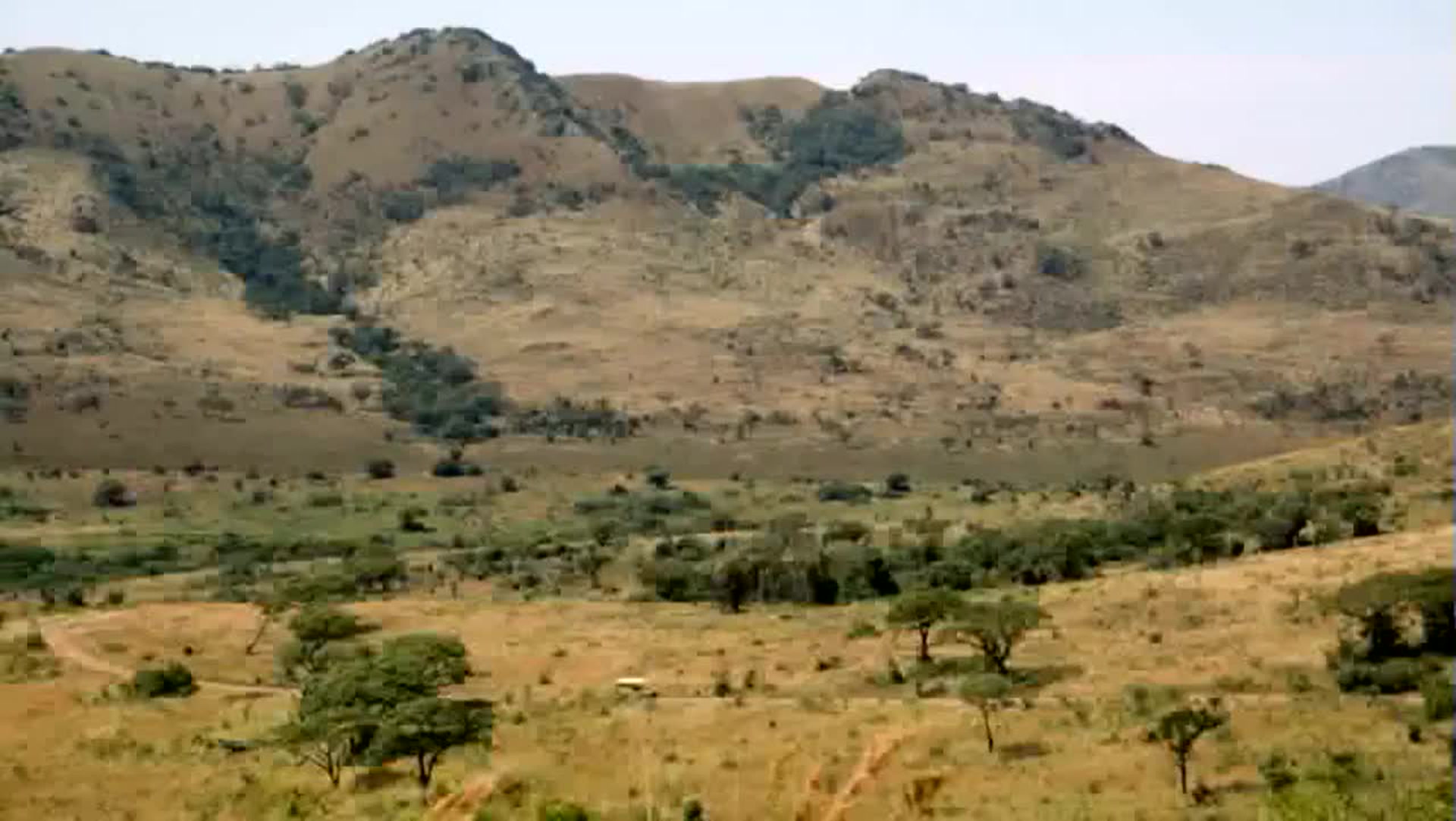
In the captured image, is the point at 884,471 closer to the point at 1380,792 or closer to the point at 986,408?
the point at 986,408

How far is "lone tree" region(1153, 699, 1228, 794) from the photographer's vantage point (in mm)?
37188

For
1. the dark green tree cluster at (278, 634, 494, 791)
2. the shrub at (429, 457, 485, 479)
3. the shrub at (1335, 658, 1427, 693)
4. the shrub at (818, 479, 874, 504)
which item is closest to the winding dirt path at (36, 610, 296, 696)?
the dark green tree cluster at (278, 634, 494, 791)

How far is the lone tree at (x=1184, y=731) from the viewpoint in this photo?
3719cm

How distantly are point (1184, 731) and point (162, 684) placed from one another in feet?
120

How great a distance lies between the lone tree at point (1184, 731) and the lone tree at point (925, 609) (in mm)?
14998

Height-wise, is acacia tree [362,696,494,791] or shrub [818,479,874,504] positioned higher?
acacia tree [362,696,494,791]

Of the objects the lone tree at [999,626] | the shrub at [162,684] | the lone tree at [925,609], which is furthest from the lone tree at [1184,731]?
the shrub at [162,684]

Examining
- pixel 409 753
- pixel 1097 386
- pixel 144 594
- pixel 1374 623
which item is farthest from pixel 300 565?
pixel 1097 386

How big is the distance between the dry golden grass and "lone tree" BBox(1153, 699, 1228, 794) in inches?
20.7

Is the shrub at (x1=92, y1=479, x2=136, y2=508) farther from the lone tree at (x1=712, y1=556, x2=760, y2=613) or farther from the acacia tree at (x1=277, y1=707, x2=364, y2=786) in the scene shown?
the acacia tree at (x1=277, y1=707, x2=364, y2=786)

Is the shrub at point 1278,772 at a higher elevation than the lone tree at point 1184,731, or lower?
lower

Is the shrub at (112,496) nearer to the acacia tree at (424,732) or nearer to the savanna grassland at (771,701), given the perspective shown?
the savanna grassland at (771,701)

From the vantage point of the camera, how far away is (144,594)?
8469 cm

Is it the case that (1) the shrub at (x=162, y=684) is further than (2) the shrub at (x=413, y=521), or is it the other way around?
(2) the shrub at (x=413, y=521)
